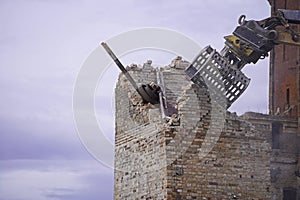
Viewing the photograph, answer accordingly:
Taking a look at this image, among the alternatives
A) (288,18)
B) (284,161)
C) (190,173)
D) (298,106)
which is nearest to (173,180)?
(190,173)

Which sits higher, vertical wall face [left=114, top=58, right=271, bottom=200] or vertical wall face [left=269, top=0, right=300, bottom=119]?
vertical wall face [left=269, top=0, right=300, bottom=119]

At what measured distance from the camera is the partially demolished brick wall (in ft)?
61.9

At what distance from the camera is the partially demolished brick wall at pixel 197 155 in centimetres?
1886

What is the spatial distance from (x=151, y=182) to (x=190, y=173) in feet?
3.48

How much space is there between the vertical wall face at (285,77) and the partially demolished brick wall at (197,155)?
1223 cm

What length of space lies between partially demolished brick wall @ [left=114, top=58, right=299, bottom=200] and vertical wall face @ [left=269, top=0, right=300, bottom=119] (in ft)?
40.1

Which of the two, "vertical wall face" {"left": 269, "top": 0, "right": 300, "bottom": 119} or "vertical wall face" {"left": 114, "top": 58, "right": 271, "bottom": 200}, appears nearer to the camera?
"vertical wall face" {"left": 114, "top": 58, "right": 271, "bottom": 200}

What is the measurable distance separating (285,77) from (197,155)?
49.6 feet

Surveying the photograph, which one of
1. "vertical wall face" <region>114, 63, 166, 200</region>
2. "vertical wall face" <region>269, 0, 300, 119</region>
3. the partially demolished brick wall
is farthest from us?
Answer: "vertical wall face" <region>269, 0, 300, 119</region>

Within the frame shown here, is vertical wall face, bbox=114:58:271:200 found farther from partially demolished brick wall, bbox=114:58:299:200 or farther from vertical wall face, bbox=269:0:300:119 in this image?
vertical wall face, bbox=269:0:300:119

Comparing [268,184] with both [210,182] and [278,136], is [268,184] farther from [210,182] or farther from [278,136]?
[278,136]

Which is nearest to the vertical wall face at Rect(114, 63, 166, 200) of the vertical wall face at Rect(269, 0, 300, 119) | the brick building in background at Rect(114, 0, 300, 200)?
the brick building in background at Rect(114, 0, 300, 200)

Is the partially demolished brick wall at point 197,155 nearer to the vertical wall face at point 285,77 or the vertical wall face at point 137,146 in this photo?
the vertical wall face at point 137,146

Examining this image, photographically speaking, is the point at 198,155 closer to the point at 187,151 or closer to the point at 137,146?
the point at 187,151
